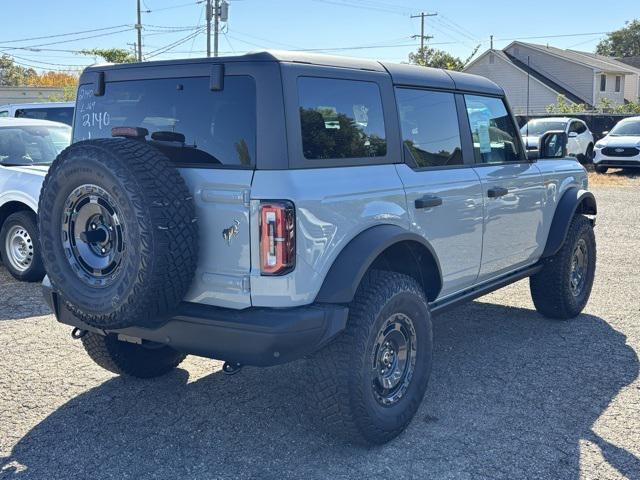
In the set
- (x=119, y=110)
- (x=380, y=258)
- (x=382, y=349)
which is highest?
(x=119, y=110)

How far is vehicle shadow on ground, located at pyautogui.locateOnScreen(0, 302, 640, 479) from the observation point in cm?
359

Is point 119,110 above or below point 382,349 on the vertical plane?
above

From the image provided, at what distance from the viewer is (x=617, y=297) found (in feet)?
23.0

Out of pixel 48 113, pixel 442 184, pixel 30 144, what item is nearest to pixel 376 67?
pixel 442 184

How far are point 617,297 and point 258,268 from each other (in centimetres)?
488

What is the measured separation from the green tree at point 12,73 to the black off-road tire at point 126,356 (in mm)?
76008

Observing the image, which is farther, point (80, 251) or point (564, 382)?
point (564, 382)

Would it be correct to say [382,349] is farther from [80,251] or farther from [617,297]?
[617,297]

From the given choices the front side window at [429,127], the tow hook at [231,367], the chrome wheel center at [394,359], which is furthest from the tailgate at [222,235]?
the front side window at [429,127]

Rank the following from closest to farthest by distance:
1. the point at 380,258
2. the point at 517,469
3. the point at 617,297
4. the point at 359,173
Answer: the point at 517,469 < the point at 359,173 < the point at 380,258 < the point at 617,297

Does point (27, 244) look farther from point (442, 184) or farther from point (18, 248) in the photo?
point (442, 184)

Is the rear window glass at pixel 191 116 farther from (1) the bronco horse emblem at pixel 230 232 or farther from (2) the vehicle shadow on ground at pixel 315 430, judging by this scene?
(2) the vehicle shadow on ground at pixel 315 430

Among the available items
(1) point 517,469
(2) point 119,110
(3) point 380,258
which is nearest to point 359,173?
(3) point 380,258

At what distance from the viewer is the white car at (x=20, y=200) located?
751 cm
